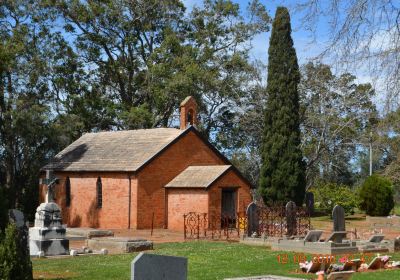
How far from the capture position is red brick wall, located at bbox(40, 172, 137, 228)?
4075 cm

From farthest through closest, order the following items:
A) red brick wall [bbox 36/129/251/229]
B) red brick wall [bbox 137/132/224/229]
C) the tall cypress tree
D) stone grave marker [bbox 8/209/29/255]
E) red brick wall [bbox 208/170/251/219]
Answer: the tall cypress tree
red brick wall [bbox 137/132/224/229]
red brick wall [bbox 36/129/251/229]
red brick wall [bbox 208/170/251/219]
stone grave marker [bbox 8/209/29/255]

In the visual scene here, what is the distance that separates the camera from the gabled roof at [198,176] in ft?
127

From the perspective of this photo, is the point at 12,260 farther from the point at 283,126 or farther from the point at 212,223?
the point at 283,126

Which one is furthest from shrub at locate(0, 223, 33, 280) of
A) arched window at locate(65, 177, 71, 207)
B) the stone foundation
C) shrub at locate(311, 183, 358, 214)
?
shrub at locate(311, 183, 358, 214)

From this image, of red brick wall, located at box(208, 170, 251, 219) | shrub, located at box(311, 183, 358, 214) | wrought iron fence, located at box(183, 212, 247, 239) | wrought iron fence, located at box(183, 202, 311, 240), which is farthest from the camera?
shrub, located at box(311, 183, 358, 214)

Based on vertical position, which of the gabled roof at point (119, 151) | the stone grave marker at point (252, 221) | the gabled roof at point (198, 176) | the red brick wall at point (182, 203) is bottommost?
the stone grave marker at point (252, 221)

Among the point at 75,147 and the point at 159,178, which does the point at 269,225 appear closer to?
the point at 159,178

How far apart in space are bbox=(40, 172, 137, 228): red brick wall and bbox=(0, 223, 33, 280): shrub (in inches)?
1027

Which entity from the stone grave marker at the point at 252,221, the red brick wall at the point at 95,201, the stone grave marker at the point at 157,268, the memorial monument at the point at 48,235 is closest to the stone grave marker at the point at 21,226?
the stone grave marker at the point at 157,268

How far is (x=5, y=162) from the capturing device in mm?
50125

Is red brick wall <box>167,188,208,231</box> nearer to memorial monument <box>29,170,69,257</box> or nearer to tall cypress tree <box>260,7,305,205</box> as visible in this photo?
tall cypress tree <box>260,7,305,205</box>

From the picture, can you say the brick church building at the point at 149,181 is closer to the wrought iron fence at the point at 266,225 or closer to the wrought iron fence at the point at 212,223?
the wrought iron fence at the point at 212,223

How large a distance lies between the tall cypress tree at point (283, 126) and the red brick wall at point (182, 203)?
7313 mm

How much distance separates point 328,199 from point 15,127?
22613 mm
